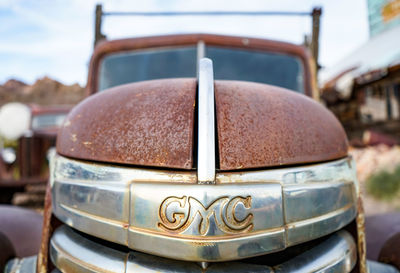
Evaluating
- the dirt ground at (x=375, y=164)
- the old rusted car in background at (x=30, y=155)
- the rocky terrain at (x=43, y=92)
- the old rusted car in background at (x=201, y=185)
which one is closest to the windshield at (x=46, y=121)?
the old rusted car in background at (x=30, y=155)

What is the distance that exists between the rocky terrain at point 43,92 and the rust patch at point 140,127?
20032 millimetres

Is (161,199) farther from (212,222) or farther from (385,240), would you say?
(385,240)

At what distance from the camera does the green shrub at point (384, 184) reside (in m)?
5.69

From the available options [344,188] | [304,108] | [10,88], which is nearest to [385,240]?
[344,188]

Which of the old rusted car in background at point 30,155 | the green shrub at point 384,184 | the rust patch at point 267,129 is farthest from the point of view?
the green shrub at point 384,184

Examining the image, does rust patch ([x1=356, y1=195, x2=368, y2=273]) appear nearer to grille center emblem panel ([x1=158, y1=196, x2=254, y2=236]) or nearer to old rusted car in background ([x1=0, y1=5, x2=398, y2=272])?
old rusted car in background ([x1=0, y1=5, x2=398, y2=272])

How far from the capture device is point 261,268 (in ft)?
2.48

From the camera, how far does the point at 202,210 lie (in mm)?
688

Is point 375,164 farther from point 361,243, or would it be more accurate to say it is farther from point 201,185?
point 201,185

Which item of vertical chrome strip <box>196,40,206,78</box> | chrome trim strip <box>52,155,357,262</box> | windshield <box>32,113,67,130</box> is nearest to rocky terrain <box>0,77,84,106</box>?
windshield <box>32,113,67,130</box>

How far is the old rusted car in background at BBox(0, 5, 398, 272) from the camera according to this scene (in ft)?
2.34

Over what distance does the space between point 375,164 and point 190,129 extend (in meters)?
7.60

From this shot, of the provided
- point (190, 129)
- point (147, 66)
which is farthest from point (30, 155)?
point (190, 129)

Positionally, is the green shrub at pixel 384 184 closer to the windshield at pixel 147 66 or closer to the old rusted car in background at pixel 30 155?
the windshield at pixel 147 66
